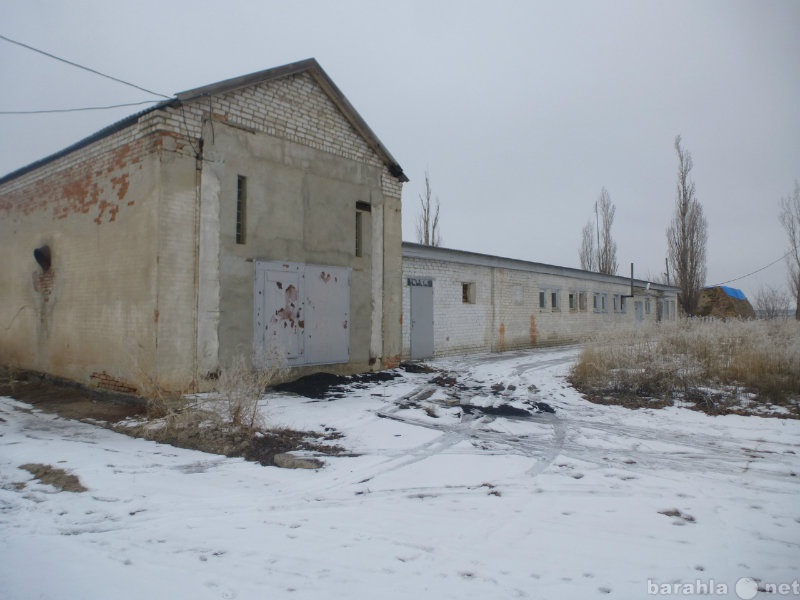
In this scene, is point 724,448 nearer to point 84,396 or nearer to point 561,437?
point 561,437

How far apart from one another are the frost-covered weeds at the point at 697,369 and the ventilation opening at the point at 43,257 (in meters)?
11.4

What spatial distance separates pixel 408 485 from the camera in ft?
15.5

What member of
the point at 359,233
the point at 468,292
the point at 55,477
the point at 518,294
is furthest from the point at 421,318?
the point at 55,477

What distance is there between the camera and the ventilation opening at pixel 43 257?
10586 mm

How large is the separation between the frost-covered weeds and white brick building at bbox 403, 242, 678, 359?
5197mm

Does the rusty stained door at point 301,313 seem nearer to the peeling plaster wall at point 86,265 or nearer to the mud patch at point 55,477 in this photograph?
the peeling plaster wall at point 86,265

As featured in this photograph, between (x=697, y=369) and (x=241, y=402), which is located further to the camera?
(x=697, y=369)

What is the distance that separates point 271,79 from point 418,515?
351 inches

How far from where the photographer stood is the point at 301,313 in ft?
33.2

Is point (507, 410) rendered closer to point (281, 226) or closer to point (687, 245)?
point (281, 226)

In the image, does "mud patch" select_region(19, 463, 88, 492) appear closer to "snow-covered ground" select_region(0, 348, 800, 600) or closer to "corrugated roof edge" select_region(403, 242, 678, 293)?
"snow-covered ground" select_region(0, 348, 800, 600)

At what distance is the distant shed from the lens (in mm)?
31203

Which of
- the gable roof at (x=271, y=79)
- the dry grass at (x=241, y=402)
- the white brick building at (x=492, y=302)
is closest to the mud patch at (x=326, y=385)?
the dry grass at (x=241, y=402)

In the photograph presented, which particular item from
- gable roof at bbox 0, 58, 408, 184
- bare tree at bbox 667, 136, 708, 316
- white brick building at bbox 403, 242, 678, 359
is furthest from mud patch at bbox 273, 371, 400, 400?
bare tree at bbox 667, 136, 708, 316
